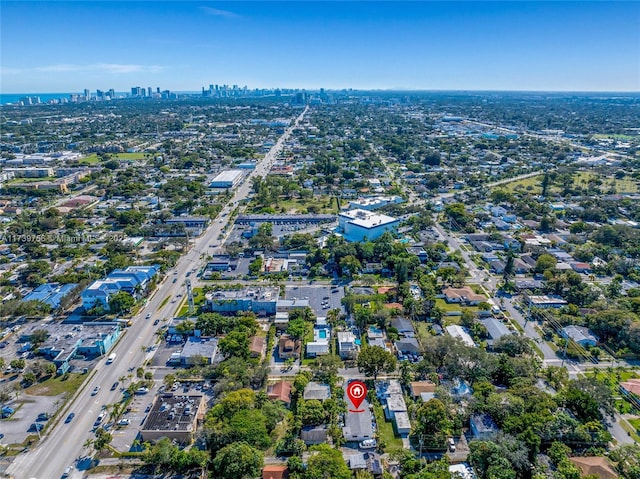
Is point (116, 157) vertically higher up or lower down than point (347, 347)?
higher up

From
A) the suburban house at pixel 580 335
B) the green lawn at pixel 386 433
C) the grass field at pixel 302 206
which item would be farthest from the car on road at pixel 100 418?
the grass field at pixel 302 206

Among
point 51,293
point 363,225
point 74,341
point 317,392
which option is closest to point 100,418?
point 74,341

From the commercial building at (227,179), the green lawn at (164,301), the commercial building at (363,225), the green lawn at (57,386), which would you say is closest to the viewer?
the green lawn at (57,386)

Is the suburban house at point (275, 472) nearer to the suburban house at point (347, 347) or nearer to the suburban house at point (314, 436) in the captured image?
the suburban house at point (314, 436)

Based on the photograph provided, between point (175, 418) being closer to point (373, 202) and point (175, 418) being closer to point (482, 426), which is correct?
point (482, 426)

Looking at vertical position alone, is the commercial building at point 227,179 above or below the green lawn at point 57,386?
above

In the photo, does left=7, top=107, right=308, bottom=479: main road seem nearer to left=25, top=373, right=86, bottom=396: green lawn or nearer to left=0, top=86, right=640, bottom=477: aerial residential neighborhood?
left=0, top=86, right=640, bottom=477: aerial residential neighborhood

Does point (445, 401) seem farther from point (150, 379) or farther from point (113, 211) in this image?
point (113, 211)
